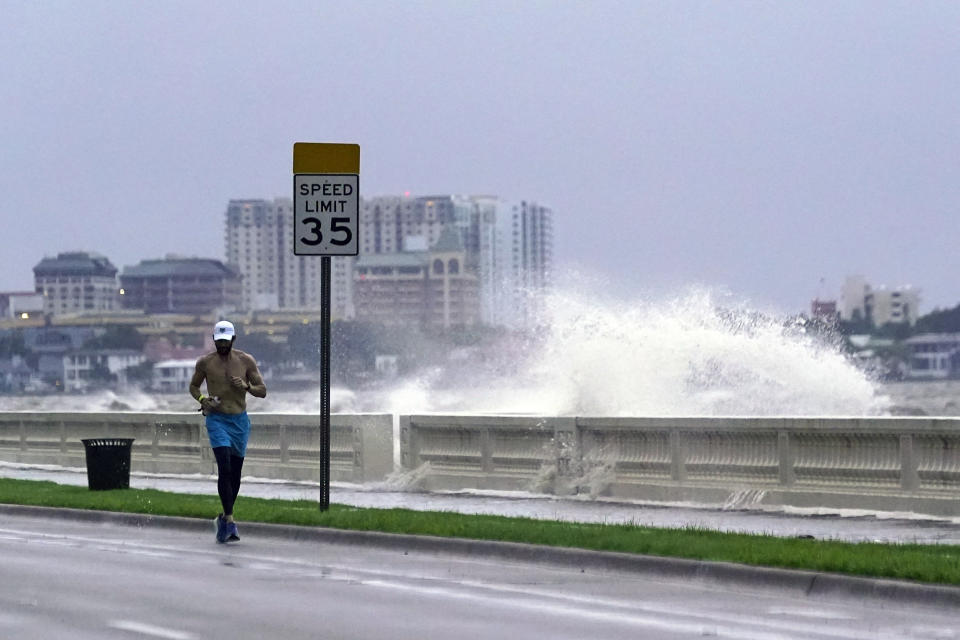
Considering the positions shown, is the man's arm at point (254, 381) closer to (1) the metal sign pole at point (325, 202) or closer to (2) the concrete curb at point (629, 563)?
(1) the metal sign pole at point (325, 202)

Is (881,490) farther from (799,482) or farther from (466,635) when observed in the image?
(466,635)

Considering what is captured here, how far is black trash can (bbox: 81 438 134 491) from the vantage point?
25.0m

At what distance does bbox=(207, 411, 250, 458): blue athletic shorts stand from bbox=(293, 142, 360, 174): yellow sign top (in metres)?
2.80

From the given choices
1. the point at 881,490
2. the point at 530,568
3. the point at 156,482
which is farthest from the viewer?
the point at 156,482

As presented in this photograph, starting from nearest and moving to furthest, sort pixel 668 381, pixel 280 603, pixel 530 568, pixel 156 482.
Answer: pixel 280 603 → pixel 530 568 → pixel 156 482 → pixel 668 381

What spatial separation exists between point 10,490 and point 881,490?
40.8 feet

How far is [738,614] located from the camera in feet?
38.3

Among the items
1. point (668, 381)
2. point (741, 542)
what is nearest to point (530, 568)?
point (741, 542)

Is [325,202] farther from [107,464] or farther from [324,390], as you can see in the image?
[107,464]

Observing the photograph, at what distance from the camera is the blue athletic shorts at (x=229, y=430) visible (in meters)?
17.6

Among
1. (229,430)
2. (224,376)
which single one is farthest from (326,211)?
(229,430)

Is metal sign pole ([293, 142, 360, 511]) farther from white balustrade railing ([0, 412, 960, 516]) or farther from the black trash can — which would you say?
the black trash can

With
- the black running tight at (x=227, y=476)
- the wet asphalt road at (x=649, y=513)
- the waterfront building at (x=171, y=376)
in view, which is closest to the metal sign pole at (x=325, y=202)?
the black running tight at (x=227, y=476)

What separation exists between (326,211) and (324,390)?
6.08 feet
